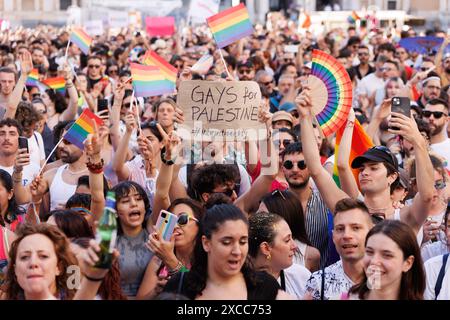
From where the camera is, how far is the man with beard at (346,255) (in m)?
5.88

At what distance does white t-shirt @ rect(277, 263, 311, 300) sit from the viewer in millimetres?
6262

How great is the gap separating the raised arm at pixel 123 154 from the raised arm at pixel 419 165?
9.44ft

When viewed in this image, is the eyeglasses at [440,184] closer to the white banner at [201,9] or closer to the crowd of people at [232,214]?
the crowd of people at [232,214]

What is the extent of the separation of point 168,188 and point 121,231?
0.50 meters

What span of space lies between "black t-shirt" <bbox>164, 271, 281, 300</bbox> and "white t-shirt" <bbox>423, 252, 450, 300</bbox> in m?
0.81

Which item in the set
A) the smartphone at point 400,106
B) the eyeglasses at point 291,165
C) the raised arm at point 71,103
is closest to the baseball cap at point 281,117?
the eyeglasses at point 291,165

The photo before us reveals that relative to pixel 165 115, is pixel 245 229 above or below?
below

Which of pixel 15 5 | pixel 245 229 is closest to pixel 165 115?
pixel 245 229

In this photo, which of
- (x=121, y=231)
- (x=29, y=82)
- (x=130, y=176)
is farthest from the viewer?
(x=29, y=82)

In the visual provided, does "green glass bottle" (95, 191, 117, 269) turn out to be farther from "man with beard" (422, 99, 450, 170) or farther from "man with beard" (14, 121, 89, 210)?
"man with beard" (422, 99, 450, 170)

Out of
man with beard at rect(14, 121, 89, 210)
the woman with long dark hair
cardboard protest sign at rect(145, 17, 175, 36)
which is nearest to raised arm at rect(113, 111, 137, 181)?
man with beard at rect(14, 121, 89, 210)

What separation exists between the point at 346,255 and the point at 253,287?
0.84 m
